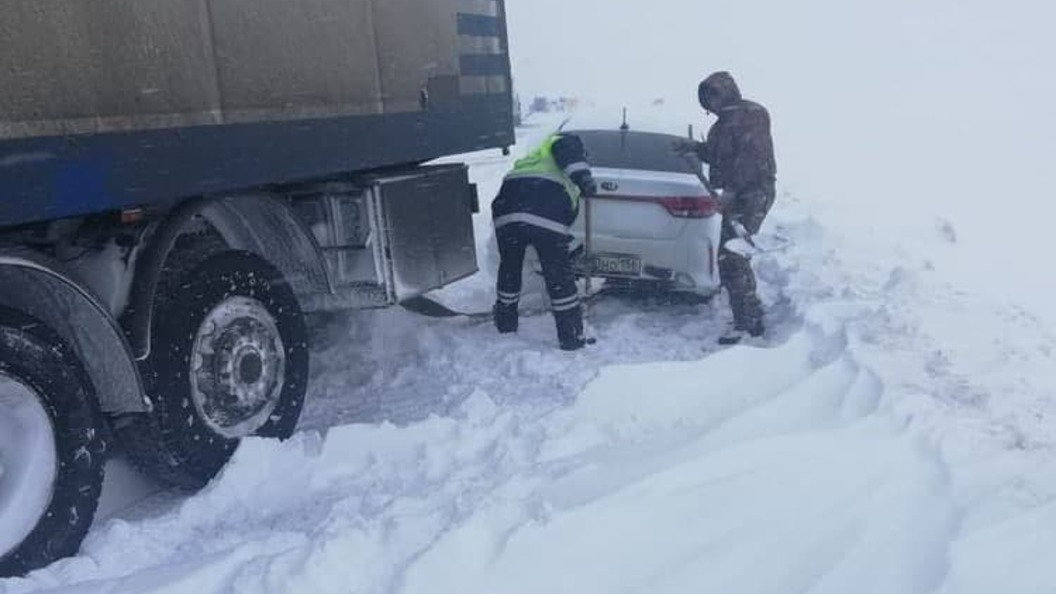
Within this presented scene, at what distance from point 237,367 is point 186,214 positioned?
77cm

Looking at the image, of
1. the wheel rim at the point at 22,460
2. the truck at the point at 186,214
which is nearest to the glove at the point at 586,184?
the truck at the point at 186,214

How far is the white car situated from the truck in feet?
5.71

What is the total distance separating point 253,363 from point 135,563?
4.19 ft

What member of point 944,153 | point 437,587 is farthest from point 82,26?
point 944,153

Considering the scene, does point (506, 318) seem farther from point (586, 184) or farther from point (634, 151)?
point (634, 151)

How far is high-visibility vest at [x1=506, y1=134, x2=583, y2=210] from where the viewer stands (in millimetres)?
7027

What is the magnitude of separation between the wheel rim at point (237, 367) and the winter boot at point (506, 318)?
2417 millimetres

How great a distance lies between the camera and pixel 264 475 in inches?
183

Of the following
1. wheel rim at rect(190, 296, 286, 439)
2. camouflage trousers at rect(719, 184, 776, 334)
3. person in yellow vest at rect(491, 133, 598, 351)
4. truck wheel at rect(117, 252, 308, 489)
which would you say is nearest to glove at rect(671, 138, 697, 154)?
camouflage trousers at rect(719, 184, 776, 334)

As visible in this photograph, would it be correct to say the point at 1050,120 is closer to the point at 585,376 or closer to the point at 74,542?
the point at 585,376

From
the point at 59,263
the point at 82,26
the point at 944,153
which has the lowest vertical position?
the point at 944,153

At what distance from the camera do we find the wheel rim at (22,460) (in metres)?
3.72

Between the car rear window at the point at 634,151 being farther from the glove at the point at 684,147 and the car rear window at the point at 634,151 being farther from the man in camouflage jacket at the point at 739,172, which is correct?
the man in camouflage jacket at the point at 739,172

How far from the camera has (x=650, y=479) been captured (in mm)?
4078
